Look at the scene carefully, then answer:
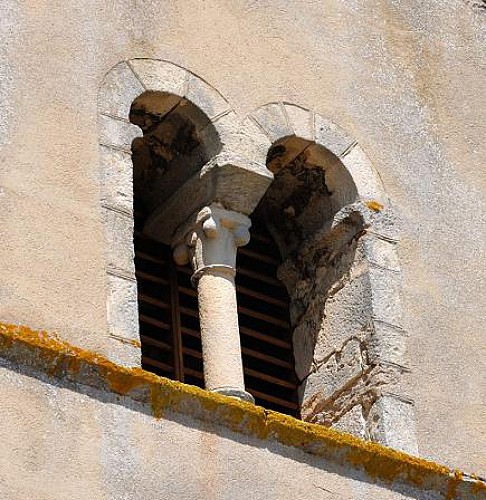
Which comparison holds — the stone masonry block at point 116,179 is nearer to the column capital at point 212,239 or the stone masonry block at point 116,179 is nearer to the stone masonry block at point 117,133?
the stone masonry block at point 117,133

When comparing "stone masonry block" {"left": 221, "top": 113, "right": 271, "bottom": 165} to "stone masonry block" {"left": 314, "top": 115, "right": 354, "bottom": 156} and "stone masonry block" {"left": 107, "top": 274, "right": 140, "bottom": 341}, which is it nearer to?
"stone masonry block" {"left": 314, "top": 115, "right": 354, "bottom": 156}

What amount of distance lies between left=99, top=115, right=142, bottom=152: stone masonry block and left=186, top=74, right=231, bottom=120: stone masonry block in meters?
0.36

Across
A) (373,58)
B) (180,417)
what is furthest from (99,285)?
(373,58)

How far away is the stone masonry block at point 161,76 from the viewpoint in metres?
9.78

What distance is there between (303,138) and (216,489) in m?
1.94

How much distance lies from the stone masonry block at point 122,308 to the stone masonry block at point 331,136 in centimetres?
142

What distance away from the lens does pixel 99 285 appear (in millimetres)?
9062

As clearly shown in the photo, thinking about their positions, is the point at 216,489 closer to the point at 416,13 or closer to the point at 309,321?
the point at 309,321

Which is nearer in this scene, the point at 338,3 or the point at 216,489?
the point at 216,489

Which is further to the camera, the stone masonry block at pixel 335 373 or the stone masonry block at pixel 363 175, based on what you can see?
the stone masonry block at pixel 363 175

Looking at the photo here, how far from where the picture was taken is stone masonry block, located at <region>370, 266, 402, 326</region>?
32.6 feet

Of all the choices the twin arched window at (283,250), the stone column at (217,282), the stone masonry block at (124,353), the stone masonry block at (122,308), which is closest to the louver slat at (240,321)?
the twin arched window at (283,250)

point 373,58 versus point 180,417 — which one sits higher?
point 373,58

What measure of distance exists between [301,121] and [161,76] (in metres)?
0.69
